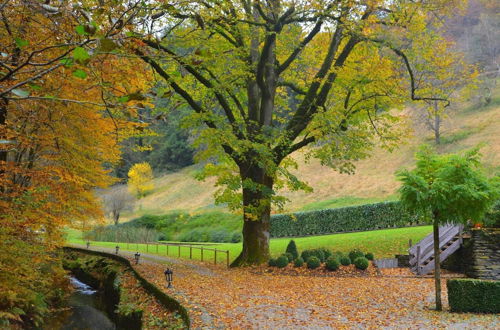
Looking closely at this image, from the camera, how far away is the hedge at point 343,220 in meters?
27.1

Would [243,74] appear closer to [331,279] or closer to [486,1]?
[331,279]

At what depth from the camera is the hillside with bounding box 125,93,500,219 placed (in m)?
39.9

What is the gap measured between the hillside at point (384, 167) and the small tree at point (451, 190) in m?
27.6

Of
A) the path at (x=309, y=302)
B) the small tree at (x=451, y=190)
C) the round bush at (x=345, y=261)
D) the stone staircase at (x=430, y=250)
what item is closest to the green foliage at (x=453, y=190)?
the small tree at (x=451, y=190)

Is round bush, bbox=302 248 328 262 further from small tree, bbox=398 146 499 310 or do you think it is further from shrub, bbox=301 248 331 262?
small tree, bbox=398 146 499 310

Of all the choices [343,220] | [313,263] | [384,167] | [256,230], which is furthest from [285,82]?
[384,167]

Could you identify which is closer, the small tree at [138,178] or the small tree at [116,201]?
the small tree at [116,201]

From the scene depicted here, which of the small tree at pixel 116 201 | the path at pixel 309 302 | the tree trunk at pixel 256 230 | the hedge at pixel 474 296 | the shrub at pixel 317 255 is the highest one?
the small tree at pixel 116 201

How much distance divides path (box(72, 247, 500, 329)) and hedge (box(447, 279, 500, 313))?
1.15 feet

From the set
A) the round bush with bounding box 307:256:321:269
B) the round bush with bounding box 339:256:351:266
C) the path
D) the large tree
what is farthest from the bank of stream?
the round bush with bounding box 339:256:351:266

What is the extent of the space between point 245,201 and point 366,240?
7.59m

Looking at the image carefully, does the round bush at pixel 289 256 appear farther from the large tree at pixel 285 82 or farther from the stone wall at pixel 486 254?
the stone wall at pixel 486 254

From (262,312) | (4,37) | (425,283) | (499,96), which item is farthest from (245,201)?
(499,96)

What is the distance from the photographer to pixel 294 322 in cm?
885
